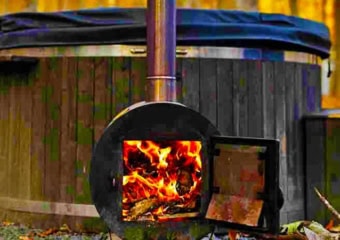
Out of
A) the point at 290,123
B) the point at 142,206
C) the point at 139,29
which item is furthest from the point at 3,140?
the point at 290,123

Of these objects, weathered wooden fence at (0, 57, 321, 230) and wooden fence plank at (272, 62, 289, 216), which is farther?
wooden fence plank at (272, 62, 289, 216)

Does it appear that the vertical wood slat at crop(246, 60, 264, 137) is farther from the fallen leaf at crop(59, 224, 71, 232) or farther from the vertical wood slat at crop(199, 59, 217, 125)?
the fallen leaf at crop(59, 224, 71, 232)

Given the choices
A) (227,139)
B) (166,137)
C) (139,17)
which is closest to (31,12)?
(139,17)

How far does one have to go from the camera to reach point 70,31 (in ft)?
13.5

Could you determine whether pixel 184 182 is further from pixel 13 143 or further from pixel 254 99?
pixel 13 143

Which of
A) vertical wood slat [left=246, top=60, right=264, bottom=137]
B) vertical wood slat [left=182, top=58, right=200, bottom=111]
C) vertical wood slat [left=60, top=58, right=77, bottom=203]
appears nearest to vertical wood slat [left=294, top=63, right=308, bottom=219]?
vertical wood slat [left=246, top=60, right=264, bottom=137]

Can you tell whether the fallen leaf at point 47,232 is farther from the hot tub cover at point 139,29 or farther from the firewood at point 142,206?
the hot tub cover at point 139,29

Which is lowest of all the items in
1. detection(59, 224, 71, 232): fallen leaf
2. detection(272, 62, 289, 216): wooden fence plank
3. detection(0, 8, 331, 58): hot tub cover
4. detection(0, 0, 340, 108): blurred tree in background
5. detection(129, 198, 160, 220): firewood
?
detection(59, 224, 71, 232): fallen leaf

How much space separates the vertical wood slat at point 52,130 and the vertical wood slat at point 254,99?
1421 mm

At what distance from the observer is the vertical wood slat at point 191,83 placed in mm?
4027

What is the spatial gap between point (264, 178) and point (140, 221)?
0.74 metres

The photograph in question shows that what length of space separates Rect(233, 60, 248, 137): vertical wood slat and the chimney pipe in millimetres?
982

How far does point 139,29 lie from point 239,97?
89cm

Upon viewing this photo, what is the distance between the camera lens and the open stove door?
279 cm
